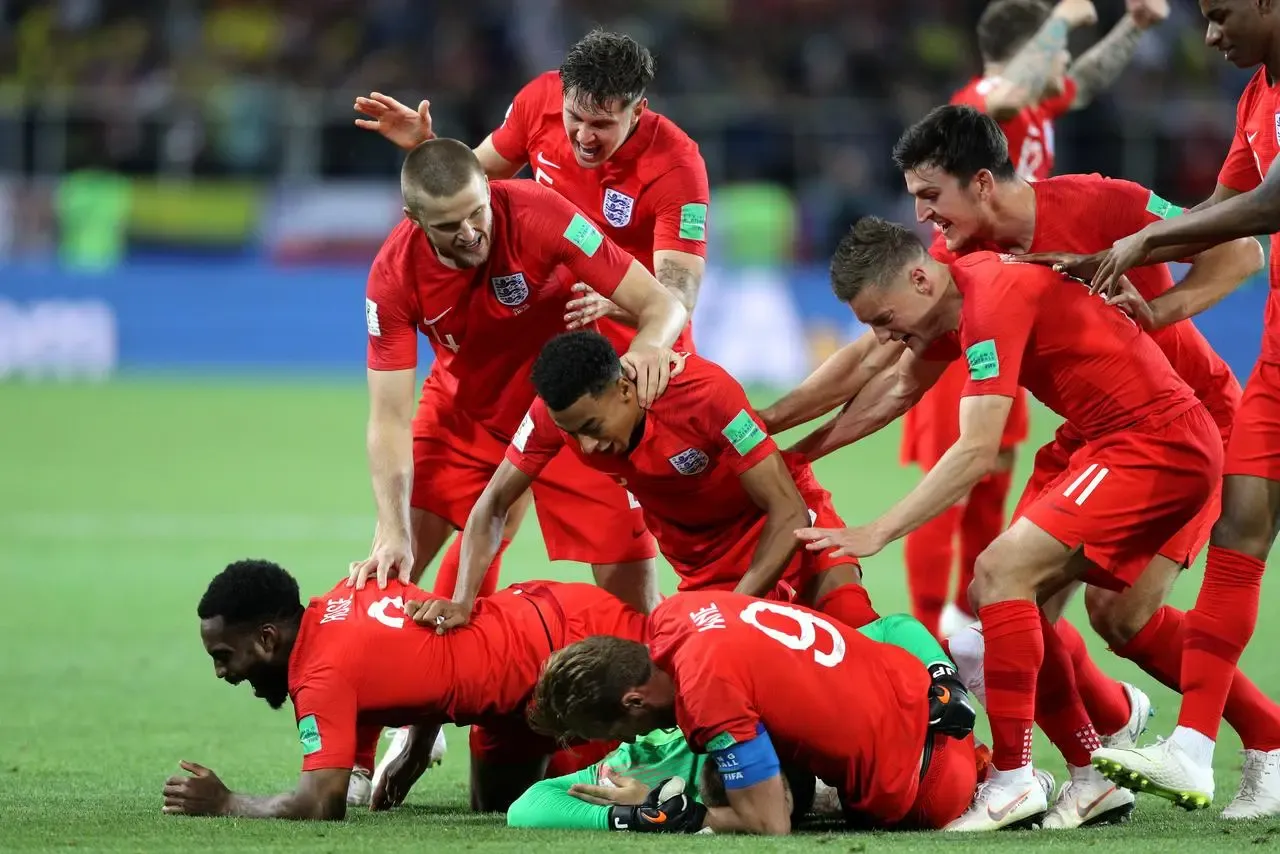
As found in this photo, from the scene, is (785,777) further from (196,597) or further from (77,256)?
(77,256)

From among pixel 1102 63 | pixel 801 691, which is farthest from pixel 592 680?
pixel 1102 63

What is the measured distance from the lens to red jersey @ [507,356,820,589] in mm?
6000

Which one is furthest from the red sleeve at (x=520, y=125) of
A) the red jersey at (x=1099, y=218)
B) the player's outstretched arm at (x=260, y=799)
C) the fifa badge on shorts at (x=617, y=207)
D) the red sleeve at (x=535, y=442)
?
the player's outstretched arm at (x=260, y=799)

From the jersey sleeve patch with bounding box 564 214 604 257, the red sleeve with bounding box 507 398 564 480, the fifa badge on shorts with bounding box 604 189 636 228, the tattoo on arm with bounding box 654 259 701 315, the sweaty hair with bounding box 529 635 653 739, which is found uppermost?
the fifa badge on shorts with bounding box 604 189 636 228

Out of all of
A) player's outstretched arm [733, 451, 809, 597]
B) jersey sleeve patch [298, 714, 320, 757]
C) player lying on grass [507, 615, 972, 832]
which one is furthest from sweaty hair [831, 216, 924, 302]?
jersey sleeve patch [298, 714, 320, 757]

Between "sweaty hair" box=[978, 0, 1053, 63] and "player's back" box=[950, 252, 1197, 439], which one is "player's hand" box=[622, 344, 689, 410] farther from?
"sweaty hair" box=[978, 0, 1053, 63]

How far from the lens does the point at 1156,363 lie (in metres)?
5.95

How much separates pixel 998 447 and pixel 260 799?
2.47 meters

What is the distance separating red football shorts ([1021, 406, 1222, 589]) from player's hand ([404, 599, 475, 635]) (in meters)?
1.79

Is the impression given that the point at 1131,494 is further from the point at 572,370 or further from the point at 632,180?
the point at 632,180

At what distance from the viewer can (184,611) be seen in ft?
33.5

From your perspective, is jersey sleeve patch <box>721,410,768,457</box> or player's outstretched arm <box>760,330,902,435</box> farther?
player's outstretched arm <box>760,330,902,435</box>

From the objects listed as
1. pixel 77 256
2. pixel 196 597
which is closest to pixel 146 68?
pixel 77 256

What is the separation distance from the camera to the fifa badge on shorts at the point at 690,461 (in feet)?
19.7
